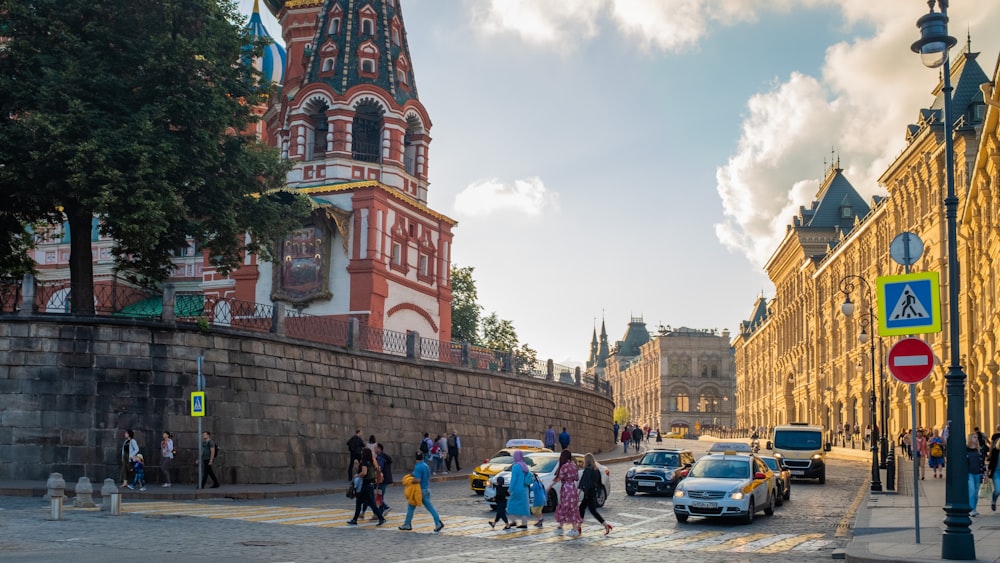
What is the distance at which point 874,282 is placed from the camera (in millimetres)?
69500

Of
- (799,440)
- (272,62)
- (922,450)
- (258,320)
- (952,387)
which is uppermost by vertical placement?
(272,62)

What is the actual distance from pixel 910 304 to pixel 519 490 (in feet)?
26.9

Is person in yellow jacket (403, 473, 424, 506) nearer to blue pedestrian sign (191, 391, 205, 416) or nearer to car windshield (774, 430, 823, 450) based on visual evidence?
blue pedestrian sign (191, 391, 205, 416)

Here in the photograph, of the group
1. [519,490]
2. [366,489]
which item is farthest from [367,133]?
[519,490]

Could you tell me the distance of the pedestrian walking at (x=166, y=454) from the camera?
27031mm

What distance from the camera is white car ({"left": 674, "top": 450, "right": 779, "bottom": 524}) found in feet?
67.3

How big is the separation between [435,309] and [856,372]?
3447cm

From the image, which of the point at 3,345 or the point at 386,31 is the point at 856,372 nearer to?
the point at 386,31

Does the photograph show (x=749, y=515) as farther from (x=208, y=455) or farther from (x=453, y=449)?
(x=453, y=449)

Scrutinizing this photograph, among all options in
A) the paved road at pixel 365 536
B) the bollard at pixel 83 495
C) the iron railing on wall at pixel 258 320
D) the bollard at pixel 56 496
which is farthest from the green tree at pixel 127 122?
the bollard at pixel 56 496

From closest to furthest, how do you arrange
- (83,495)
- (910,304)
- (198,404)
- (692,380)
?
(910,304)
(83,495)
(198,404)
(692,380)

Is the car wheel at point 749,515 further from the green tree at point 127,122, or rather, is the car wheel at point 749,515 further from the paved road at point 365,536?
the green tree at point 127,122

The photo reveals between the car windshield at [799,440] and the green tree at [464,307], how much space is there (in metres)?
38.0

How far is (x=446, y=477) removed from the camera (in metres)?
35.1
